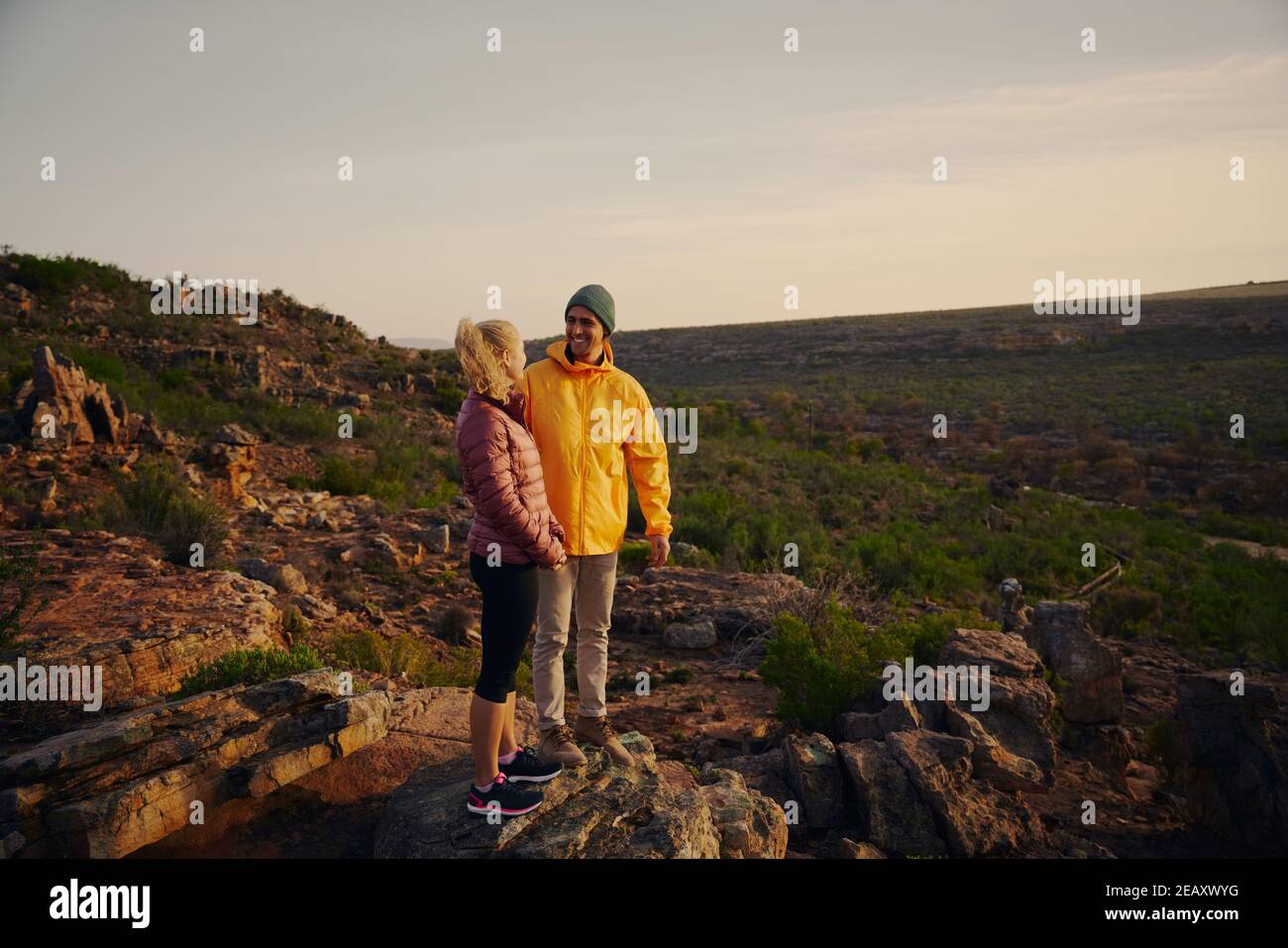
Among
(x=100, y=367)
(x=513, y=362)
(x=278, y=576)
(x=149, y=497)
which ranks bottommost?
(x=278, y=576)

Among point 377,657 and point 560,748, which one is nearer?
point 560,748

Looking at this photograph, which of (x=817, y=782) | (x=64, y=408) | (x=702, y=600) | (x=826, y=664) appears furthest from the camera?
(x=64, y=408)

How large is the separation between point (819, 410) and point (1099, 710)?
955 inches

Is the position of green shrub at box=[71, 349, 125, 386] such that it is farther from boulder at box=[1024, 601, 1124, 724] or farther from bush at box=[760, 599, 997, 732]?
boulder at box=[1024, 601, 1124, 724]

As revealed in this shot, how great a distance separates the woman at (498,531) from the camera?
2992 mm

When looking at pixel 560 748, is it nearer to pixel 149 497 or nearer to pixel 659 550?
pixel 659 550

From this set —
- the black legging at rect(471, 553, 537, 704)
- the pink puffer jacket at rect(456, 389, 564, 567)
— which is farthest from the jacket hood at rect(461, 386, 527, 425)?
the black legging at rect(471, 553, 537, 704)

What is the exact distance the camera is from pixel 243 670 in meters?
4.72

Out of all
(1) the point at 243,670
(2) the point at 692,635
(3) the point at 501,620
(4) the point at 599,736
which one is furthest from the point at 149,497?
(3) the point at 501,620

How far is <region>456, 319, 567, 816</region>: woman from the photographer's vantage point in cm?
299

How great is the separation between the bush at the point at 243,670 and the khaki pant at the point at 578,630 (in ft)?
7.07

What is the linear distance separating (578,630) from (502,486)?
0.81 m

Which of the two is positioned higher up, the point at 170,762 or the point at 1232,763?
the point at 170,762

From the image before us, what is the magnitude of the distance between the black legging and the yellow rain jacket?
36 cm
